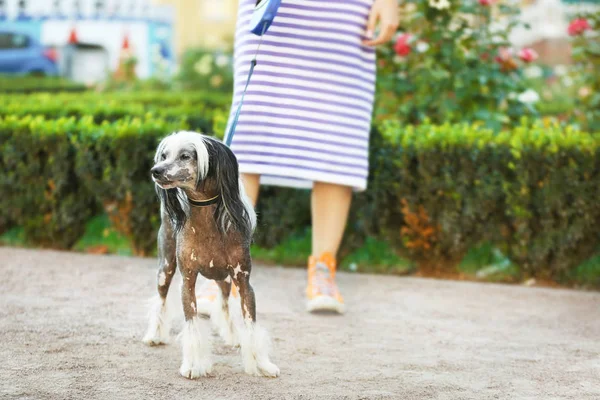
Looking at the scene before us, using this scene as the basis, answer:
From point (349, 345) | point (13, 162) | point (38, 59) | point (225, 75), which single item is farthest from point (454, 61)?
point (38, 59)

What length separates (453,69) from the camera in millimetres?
6742

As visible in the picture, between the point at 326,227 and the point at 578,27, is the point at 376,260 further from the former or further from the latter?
the point at 578,27

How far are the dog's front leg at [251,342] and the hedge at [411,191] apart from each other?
2228 mm

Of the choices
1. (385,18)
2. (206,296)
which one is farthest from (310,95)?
(206,296)

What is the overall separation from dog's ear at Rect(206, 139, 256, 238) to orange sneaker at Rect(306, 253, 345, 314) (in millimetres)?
1152

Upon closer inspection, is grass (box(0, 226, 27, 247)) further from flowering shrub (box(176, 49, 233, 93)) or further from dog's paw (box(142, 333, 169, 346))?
flowering shrub (box(176, 49, 233, 93))

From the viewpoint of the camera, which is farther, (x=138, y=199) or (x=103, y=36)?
(x=103, y=36)

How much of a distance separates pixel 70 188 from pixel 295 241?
1.42 m

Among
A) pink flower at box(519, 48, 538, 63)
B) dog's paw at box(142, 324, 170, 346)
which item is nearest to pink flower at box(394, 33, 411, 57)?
pink flower at box(519, 48, 538, 63)

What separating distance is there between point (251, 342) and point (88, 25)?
21.2 m

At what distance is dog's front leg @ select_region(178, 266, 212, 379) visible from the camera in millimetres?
3133

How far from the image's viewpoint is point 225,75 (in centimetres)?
1564

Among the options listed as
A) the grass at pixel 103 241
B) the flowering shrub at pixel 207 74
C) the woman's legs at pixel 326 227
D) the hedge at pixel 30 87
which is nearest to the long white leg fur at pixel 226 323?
the woman's legs at pixel 326 227

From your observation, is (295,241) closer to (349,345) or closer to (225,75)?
(349,345)
